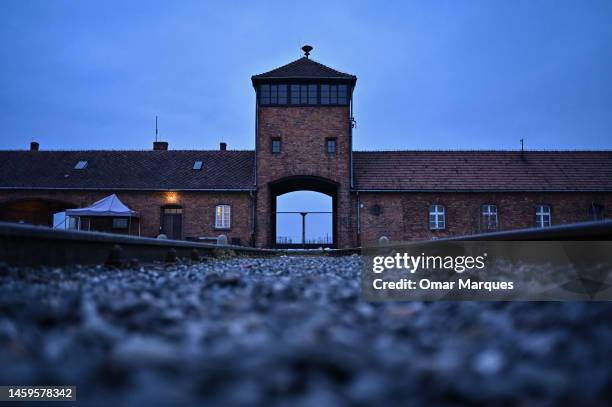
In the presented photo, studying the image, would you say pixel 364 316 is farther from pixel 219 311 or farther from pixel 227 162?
pixel 227 162

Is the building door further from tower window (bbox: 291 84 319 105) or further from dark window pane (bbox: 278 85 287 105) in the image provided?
tower window (bbox: 291 84 319 105)

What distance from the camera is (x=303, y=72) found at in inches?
1041

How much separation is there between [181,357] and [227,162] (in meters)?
28.9

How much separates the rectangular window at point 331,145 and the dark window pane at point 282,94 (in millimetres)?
3322

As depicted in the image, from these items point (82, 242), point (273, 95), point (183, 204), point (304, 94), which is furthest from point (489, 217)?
point (82, 242)

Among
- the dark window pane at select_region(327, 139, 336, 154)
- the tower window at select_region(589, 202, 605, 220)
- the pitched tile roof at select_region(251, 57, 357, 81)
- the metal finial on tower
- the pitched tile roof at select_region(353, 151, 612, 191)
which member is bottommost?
Answer: the tower window at select_region(589, 202, 605, 220)

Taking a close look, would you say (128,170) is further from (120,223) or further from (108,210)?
(108,210)

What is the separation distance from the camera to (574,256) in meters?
4.96

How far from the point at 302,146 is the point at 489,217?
38.4 feet

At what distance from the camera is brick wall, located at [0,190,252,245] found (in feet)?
87.1

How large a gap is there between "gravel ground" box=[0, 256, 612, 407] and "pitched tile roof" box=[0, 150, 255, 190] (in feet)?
81.7

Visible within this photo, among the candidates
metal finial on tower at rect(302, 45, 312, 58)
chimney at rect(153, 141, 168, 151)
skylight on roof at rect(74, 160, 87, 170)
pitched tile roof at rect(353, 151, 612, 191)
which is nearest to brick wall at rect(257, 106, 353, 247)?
pitched tile roof at rect(353, 151, 612, 191)

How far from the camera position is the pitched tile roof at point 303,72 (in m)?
26.2

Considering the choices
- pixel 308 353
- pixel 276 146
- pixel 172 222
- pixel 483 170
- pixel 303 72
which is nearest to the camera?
pixel 308 353
